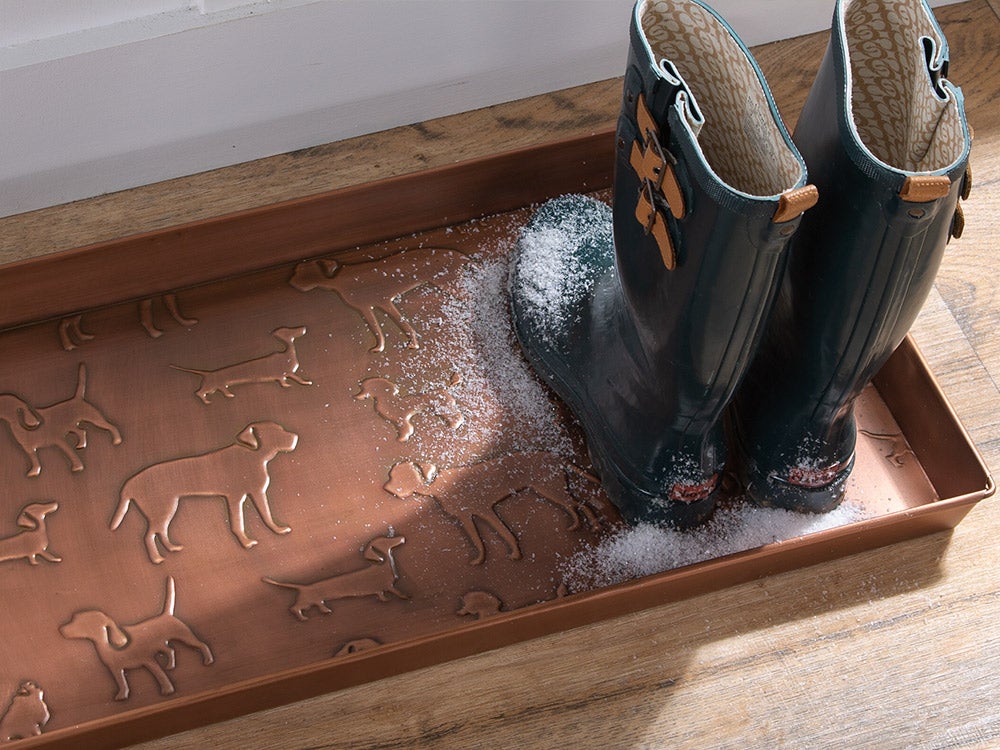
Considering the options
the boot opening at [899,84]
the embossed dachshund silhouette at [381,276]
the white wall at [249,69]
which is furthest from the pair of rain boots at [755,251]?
the white wall at [249,69]

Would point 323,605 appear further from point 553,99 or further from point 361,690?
point 553,99

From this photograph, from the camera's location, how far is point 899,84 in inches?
25.1

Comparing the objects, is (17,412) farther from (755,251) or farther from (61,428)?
(755,251)

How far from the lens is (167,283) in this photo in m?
0.86

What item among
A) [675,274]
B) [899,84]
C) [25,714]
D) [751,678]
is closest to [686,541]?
[751,678]

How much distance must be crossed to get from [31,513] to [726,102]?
54cm

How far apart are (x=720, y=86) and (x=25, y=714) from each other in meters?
0.57

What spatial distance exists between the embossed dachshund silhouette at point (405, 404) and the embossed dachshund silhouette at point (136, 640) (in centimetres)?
20

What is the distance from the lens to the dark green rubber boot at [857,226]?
0.58m

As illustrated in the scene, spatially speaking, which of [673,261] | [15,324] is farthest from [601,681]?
[15,324]

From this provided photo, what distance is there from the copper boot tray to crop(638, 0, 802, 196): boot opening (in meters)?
0.23

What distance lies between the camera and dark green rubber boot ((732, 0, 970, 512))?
576 millimetres

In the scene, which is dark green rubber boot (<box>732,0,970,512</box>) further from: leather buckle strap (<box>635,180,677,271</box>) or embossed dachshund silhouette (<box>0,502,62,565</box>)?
embossed dachshund silhouette (<box>0,502,62,565</box>)

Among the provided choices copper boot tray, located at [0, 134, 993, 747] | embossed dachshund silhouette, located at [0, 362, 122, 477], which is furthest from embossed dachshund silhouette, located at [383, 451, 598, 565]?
embossed dachshund silhouette, located at [0, 362, 122, 477]
